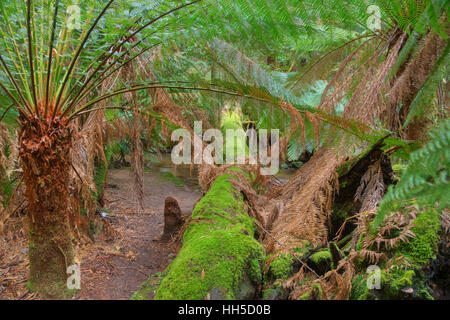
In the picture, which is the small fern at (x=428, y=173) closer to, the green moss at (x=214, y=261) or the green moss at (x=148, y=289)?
the green moss at (x=214, y=261)

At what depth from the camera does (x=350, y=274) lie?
1.53 metres

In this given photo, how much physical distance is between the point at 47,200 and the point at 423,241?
2265 mm

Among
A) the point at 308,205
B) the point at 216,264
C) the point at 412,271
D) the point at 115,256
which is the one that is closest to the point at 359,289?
the point at 412,271

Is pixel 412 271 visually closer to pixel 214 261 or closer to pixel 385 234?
pixel 385 234

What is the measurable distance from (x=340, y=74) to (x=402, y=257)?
1763 millimetres

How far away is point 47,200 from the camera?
1856mm

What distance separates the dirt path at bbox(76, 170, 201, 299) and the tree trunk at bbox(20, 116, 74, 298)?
26 centimetres

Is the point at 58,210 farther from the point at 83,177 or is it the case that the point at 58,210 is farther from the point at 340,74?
the point at 340,74

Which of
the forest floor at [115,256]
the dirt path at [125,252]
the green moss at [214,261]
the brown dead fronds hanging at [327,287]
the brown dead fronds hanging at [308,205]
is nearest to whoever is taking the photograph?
the green moss at [214,261]

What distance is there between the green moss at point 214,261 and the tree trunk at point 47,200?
2.65 ft

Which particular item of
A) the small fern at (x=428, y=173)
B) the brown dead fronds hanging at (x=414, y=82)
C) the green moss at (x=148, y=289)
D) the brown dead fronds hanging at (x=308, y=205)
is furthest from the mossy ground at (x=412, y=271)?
the green moss at (x=148, y=289)

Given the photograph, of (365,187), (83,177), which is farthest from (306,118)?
(83,177)

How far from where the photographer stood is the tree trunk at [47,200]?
1.76 m
